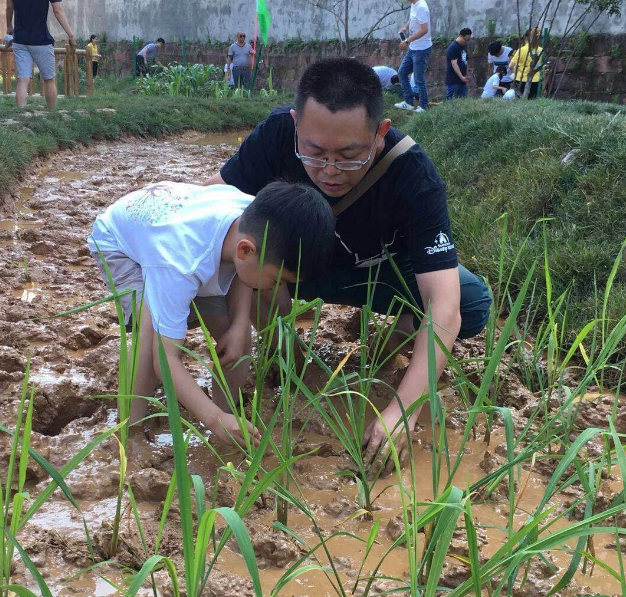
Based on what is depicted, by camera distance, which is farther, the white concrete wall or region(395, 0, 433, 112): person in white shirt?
the white concrete wall

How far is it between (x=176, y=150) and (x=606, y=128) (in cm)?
516

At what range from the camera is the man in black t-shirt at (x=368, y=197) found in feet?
6.56

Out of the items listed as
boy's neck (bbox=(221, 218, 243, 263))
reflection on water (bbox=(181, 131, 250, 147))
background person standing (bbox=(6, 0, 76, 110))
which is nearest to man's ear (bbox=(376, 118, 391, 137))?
boy's neck (bbox=(221, 218, 243, 263))

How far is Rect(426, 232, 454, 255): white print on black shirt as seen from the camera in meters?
2.19

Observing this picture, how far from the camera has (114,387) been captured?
7.59ft

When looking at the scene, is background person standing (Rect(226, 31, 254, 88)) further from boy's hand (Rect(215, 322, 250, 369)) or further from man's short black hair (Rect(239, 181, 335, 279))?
man's short black hair (Rect(239, 181, 335, 279))

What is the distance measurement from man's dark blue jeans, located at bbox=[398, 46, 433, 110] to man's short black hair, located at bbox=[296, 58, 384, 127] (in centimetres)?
826

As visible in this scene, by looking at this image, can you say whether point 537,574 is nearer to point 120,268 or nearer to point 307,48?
point 120,268

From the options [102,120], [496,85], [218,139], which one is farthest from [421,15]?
[102,120]

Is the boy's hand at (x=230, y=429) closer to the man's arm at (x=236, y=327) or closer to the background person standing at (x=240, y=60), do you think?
the man's arm at (x=236, y=327)

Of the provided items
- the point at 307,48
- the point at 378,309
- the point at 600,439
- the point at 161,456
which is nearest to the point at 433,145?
the point at 378,309

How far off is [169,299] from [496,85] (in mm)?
10029

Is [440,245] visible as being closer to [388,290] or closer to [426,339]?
[426,339]

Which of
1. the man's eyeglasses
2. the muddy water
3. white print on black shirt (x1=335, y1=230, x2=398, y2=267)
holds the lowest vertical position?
the muddy water
